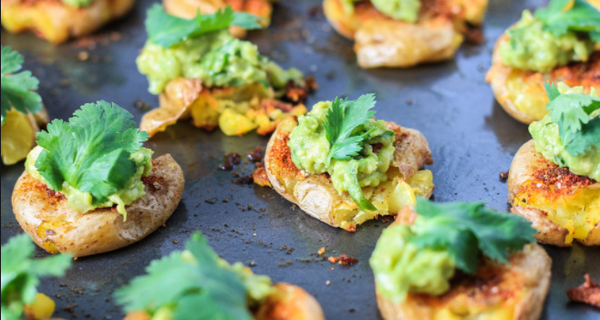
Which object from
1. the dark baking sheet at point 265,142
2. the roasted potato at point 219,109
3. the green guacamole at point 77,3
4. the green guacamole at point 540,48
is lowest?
the dark baking sheet at point 265,142

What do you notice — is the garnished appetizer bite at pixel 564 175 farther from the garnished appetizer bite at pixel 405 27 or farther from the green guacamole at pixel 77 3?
the green guacamole at pixel 77 3

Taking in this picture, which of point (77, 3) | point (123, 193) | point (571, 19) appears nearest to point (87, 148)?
point (123, 193)

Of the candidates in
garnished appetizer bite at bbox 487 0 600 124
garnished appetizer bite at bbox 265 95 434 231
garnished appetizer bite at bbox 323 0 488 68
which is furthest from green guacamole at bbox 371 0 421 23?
garnished appetizer bite at bbox 265 95 434 231

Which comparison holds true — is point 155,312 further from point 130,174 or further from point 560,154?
point 560,154

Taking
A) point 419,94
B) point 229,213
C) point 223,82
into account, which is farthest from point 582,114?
point 223,82

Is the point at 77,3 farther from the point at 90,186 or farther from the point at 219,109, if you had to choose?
the point at 90,186

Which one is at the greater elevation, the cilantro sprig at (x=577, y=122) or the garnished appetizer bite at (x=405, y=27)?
the cilantro sprig at (x=577, y=122)

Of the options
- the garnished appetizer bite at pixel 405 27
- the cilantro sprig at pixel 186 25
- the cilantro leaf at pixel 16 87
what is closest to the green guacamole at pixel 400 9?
the garnished appetizer bite at pixel 405 27
